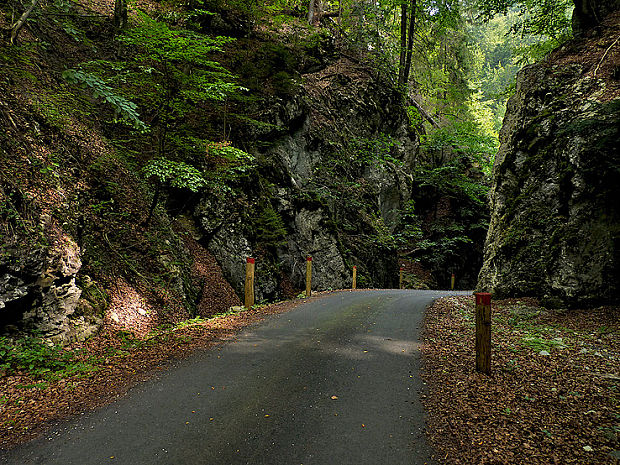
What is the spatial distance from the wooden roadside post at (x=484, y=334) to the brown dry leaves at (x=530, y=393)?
168 mm

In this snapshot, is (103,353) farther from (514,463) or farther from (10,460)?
(514,463)

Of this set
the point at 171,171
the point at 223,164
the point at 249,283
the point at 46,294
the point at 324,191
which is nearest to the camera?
the point at 46,294

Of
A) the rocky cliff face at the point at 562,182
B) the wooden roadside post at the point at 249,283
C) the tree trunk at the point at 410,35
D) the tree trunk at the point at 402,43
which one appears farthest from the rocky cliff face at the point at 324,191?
the rocky cliff face at the point at 562,182

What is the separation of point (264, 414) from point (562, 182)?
9.44 m

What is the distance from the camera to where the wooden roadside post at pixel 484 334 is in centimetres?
465

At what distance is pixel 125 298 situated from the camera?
632cm

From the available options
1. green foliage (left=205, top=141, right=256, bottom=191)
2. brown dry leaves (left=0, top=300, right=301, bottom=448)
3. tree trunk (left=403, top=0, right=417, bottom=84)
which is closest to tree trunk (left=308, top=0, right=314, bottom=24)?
tree trunk (left=403, top=0, right=417, bottom=84)

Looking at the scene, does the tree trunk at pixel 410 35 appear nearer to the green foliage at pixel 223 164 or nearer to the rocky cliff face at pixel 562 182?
the rocky cliff face at pixel 562 182

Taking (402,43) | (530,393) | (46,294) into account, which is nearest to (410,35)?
(402,43)

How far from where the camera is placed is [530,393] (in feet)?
13.2

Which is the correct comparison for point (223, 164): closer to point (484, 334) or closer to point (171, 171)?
point (171, 171)

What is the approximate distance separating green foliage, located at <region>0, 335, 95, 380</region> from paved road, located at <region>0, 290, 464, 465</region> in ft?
3.55

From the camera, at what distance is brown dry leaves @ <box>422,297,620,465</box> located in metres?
2.96

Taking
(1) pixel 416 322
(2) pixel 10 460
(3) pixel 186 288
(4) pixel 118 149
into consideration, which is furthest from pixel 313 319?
(4) pixel 118 149
